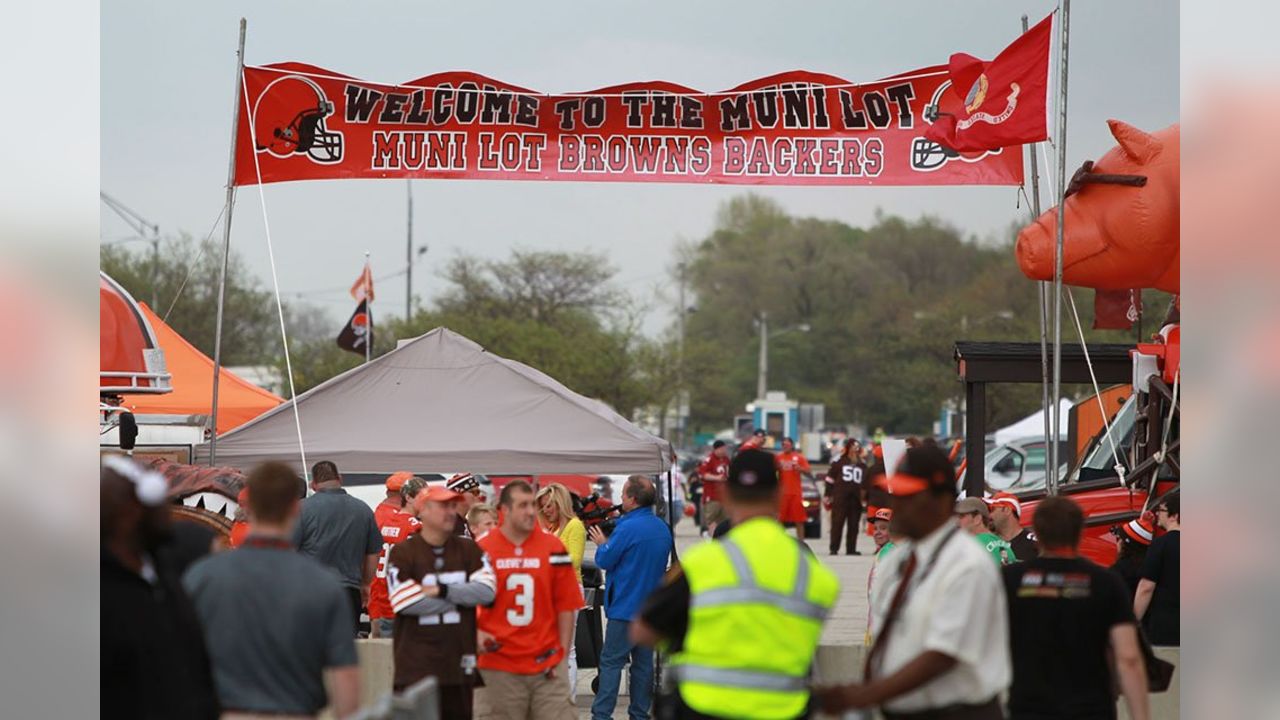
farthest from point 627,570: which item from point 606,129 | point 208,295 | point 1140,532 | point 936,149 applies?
point 208,295

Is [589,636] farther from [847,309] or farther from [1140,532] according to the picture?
[847,309]

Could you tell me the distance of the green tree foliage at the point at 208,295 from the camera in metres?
64.9

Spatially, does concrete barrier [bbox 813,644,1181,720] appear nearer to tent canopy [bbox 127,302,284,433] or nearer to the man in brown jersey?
the man in brown jersey

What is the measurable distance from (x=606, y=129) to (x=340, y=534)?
4155 millimetres

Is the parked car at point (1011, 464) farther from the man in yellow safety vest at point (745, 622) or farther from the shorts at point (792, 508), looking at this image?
the man in yellow safety vest at point (745, 622)

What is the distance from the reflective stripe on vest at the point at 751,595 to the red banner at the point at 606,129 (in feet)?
26.8

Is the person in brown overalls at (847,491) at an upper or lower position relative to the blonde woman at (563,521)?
lower

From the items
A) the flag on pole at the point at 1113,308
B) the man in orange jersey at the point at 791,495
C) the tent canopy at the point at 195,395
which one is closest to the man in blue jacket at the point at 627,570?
the flag on pole at the point at 1113,308

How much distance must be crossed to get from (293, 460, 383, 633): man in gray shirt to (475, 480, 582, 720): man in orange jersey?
9.94 feet

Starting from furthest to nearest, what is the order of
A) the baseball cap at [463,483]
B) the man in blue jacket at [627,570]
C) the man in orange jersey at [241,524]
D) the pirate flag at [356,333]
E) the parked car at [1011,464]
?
1. the pirate flag at [356,333]
2. the parked car at [1011,464]
3. the baseball cap at [463,483]
4. the man in orange jersey at [241,524]
5. the man in blue jacket at [627,570]

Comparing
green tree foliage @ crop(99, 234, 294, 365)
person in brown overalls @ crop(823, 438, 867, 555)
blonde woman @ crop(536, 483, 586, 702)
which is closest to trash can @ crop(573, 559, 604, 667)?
blonde woman @ crop(536, 483, 586, 702)

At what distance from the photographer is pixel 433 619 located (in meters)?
8.76

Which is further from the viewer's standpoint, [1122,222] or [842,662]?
[1122,222]

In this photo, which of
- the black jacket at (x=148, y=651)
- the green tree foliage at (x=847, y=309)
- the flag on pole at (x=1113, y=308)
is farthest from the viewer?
the green tree foliage at (x=847, y=309)
